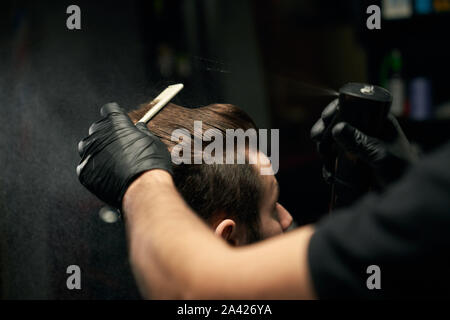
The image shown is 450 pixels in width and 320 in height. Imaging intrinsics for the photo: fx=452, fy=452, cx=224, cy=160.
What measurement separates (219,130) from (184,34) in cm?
179

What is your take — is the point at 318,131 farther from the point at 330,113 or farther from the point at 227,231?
the point at 227,231

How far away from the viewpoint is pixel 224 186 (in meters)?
1.21

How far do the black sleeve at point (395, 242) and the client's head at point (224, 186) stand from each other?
56 cm

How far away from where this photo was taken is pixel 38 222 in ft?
3.95

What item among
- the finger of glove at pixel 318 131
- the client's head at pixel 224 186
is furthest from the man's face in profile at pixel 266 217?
the finger of glove at pixel 318 131

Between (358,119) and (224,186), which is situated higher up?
(358,119)

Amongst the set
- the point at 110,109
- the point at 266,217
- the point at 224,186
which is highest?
the point at 110,109

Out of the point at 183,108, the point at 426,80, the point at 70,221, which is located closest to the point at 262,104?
the point at 426,80

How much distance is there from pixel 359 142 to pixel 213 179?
0.39 meters

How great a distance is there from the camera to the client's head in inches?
46.6

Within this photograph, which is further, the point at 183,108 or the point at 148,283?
the point at 183,108

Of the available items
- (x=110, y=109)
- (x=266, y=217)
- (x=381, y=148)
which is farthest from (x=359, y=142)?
(x=110, y=109)

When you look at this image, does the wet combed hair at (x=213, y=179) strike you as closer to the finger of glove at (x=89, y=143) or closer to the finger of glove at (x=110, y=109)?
the finger of glove at (x=110, y=109)
